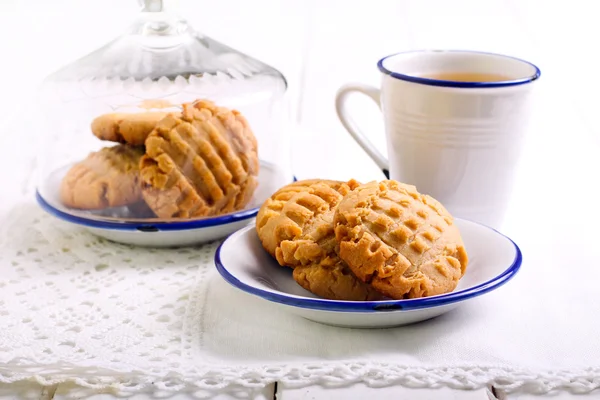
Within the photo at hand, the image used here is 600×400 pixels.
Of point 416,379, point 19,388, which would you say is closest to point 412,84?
point 416,379

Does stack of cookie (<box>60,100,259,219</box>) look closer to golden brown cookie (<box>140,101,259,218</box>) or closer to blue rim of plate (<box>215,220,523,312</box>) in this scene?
golden brown cookie (<box>140,101,259,218</box>)

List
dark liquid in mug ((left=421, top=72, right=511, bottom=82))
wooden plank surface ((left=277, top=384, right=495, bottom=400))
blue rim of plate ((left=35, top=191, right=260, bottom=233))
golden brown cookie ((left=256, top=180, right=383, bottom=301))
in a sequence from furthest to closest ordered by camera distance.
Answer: dark liquid in mug ((left=421, top=72, right=511, bottom=82)) → blue rim of plate ((left=35, top=191, right=260, bottom=233)) → golden brown cookie ((left=256, top=180, right=383, bottom=301)) → wooden plank surface ((left=277, top=384, right=495, bottom=400))

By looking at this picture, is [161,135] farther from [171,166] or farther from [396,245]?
[396,245]

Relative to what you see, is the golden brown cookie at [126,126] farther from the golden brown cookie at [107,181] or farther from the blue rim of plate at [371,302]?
the blue rim of plate at [371,302]

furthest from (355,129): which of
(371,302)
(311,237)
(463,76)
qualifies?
(371,302)

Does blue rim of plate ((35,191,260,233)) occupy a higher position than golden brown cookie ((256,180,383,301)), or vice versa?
golden brown cookie ((256,180,383,301))

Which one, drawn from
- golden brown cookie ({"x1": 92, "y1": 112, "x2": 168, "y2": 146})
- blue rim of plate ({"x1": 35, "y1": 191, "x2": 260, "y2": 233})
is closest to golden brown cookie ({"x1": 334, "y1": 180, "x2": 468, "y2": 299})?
blue rim of plate ({"x1": 35, "y1": 191, "x2": 260, "y2": 233})

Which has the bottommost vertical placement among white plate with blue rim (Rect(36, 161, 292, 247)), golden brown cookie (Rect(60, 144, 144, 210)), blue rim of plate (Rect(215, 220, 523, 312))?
white plate with blue rim (Rect(36, 161, 292, 247))
